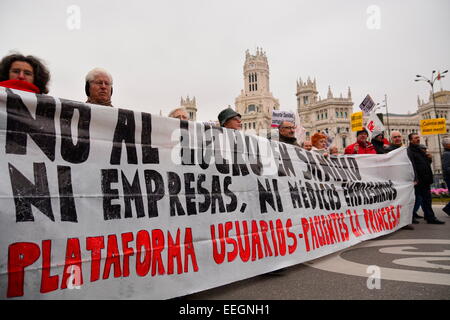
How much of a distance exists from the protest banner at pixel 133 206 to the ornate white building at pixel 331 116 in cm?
6847

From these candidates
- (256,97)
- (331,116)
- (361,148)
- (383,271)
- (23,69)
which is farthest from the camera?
(256,97)

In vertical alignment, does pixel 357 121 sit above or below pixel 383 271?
above

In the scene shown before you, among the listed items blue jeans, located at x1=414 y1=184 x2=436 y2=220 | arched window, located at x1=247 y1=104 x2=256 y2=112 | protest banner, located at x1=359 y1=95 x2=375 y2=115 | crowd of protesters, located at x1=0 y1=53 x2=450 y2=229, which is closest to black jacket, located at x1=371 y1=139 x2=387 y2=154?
crowd of protesters, located at x1=0 y1=53 x2=450 y2=229

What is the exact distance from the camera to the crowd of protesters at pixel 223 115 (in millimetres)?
2633

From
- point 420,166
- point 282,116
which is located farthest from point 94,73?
point 282,116

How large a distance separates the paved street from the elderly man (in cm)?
218

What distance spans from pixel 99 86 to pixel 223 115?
5.34 feet

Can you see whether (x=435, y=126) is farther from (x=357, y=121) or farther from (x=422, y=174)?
(x=422, y=174)

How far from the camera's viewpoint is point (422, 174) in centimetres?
639

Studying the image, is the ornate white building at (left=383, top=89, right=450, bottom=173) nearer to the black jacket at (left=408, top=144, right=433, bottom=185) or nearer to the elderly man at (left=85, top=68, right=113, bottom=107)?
the black jacket at (left=408, top=144, right=433, bottom=185)

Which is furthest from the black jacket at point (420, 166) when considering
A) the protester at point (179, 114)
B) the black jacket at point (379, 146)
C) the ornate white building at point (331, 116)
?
the ornate white building at point (331, 116)

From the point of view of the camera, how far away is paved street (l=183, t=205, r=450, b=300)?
233cm
